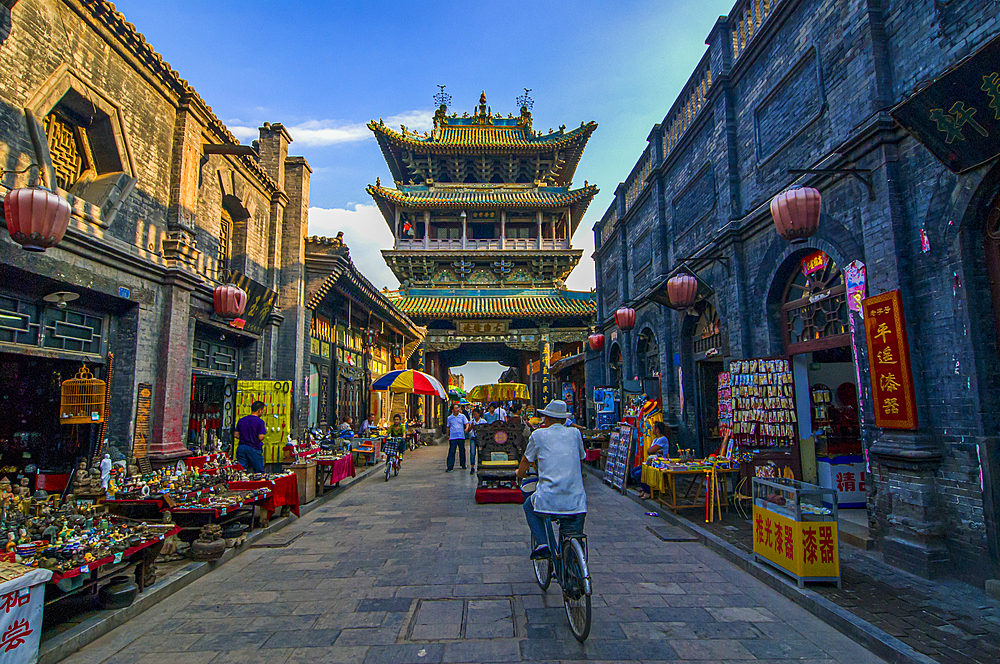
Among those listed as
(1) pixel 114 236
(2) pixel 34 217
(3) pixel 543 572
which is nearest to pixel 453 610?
(3) pixel 543 572

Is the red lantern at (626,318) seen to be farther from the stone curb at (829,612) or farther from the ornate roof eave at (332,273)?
the stone curb at (829,612)

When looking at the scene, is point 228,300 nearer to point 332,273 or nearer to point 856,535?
point 332,273

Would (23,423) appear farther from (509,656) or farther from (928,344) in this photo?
(928,344)

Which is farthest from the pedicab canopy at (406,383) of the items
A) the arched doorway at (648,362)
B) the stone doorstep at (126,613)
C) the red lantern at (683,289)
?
the stone doorstep at (126,613)

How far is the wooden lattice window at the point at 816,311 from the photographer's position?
7.06m

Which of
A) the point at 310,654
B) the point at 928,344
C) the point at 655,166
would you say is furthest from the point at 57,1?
the point at 655,166

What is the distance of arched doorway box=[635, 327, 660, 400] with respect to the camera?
47.8ft

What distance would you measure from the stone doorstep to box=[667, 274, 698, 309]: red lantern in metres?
8.02

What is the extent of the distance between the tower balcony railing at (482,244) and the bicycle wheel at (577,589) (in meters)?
23.1

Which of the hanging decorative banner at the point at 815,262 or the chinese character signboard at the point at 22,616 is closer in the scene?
the chinese character signboard at the point at 22,616

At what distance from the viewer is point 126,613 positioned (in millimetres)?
4348

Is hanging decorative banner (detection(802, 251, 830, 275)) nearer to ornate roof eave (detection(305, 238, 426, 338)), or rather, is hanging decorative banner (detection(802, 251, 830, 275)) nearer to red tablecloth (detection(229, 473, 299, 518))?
red tablecloth (detection(229, 473, 299, 518))

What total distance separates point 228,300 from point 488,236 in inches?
805

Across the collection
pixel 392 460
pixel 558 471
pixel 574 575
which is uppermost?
pixel 558 471
